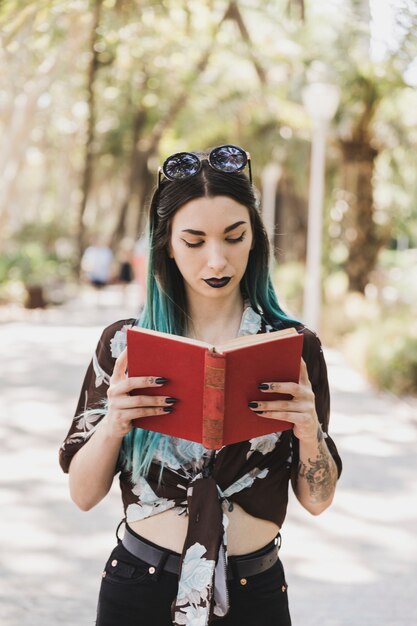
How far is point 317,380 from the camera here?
82.9 inches

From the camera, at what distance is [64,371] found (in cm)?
1140

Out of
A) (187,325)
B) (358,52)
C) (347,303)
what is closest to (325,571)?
(187,325)

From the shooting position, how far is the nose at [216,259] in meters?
1.97

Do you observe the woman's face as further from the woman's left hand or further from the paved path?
the paved path

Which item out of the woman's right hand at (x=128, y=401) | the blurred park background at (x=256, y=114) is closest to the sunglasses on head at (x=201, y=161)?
the woman's right hand at (x=128, y=401)

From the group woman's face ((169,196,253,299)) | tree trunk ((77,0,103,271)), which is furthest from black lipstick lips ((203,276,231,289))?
tree trunk ((77,0,103,271))

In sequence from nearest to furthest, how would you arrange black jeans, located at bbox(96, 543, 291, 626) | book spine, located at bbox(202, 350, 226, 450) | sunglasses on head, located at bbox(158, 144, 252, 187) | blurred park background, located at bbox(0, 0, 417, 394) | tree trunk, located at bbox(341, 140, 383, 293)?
book spine, located at bbox(202, 350, 226, 450) → black jeans, located at bbox(96, 543, 291, 626) → sunglasses on head, located at bbox(158, 144, 252, 187) → blurred park background, located at bbox(0, 0, 417, 394) → tree trunk, located at bbox(341, 140, 383, 293)

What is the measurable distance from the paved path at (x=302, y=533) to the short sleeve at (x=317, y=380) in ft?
7.41

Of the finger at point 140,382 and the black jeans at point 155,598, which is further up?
the finger at point 140,382

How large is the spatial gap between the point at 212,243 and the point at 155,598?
2.57ft

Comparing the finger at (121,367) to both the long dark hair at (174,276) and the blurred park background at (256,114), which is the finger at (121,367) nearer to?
the long dark hair at (174,276)

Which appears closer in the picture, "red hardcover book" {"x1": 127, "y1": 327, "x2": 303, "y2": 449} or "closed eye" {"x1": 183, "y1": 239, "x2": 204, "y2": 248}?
"red hardcover book" {"x1": 127, "y1": 327, "x2": 303, "y2": 449}

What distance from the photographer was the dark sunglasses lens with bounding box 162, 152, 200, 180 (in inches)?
80.7

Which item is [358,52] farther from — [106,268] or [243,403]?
Answer: [243,403]
